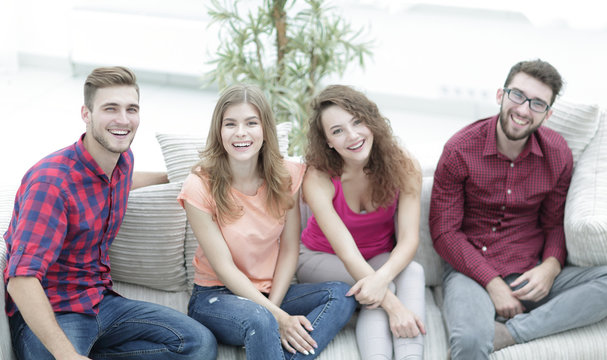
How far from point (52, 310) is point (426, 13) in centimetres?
345

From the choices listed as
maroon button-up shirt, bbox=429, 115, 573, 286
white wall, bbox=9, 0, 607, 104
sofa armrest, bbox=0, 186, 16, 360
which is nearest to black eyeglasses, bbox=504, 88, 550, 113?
maroon button-up shirt, bbox=429, 115, 573, 286

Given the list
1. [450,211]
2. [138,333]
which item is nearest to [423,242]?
[450,211]

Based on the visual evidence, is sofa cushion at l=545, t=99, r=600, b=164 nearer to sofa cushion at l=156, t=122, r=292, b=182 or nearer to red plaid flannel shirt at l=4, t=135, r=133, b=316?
sofa cushion at l=156, t=122, r=292, b=182

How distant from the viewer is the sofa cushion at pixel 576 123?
2.38 m

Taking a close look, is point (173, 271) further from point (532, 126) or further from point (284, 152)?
point (532, 126)

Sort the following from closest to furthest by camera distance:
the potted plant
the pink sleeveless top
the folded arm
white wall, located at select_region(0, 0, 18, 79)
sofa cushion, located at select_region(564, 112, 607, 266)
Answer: the folded arm
sofa cushion, located at select_region(564, 112, 607, 266)
the pink sleeveless top
the potted plant
white wall, located at select_region(0, 0, 18, 79)

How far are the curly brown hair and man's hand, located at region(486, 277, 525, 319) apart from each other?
1.34 feet

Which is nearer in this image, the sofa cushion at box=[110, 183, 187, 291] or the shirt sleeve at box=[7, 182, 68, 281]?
the shirt sleeve at box=[7, 182, 68, 281]

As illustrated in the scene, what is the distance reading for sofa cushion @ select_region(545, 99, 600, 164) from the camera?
2383mm

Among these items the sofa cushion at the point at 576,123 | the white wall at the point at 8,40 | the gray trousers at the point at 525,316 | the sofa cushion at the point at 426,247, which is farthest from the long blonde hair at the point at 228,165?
the white wall at the point at 8,40

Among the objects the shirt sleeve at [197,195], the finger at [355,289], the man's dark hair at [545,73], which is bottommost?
the finger at [355,289]

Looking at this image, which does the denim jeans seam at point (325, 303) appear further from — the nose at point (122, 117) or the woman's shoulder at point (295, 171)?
the nose at point (122, 117)

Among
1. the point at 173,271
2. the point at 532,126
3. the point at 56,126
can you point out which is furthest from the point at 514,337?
the point at 56,126

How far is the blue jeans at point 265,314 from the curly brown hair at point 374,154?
1.22 ft
